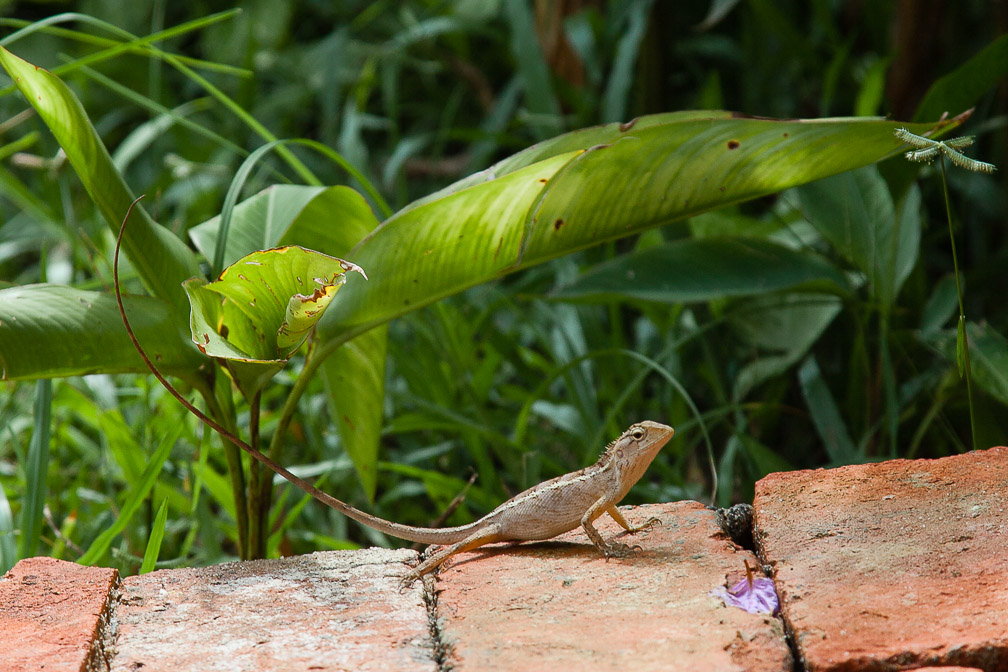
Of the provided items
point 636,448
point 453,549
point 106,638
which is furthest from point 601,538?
point 106,638

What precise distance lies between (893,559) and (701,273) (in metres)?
1.53

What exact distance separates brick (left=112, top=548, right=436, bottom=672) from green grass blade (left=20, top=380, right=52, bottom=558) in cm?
59

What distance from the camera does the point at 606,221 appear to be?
2.16m

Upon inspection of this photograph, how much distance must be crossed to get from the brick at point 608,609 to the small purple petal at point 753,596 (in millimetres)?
23

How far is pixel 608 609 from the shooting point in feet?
5.75

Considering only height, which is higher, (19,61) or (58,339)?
(19,61)

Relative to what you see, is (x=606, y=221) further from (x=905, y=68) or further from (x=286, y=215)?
(x=905, y=68)

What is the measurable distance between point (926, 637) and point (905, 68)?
Result: 140 inches

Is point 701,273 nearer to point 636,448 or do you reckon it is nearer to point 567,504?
point 636,448

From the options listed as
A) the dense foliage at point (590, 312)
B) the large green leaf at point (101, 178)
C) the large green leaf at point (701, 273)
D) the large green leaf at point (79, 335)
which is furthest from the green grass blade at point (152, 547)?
the large green leaf at point (701, 273)

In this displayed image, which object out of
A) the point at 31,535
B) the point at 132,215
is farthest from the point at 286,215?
the point at 31,535

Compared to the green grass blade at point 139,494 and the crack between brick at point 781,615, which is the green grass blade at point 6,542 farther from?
the crack between brick at point 781,615

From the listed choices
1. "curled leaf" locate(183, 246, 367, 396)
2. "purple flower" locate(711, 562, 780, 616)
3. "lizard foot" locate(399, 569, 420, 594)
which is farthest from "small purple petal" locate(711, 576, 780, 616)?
"curled leaf" locate(183, 246, 367, 396)

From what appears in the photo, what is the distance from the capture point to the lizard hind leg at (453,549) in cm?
200
